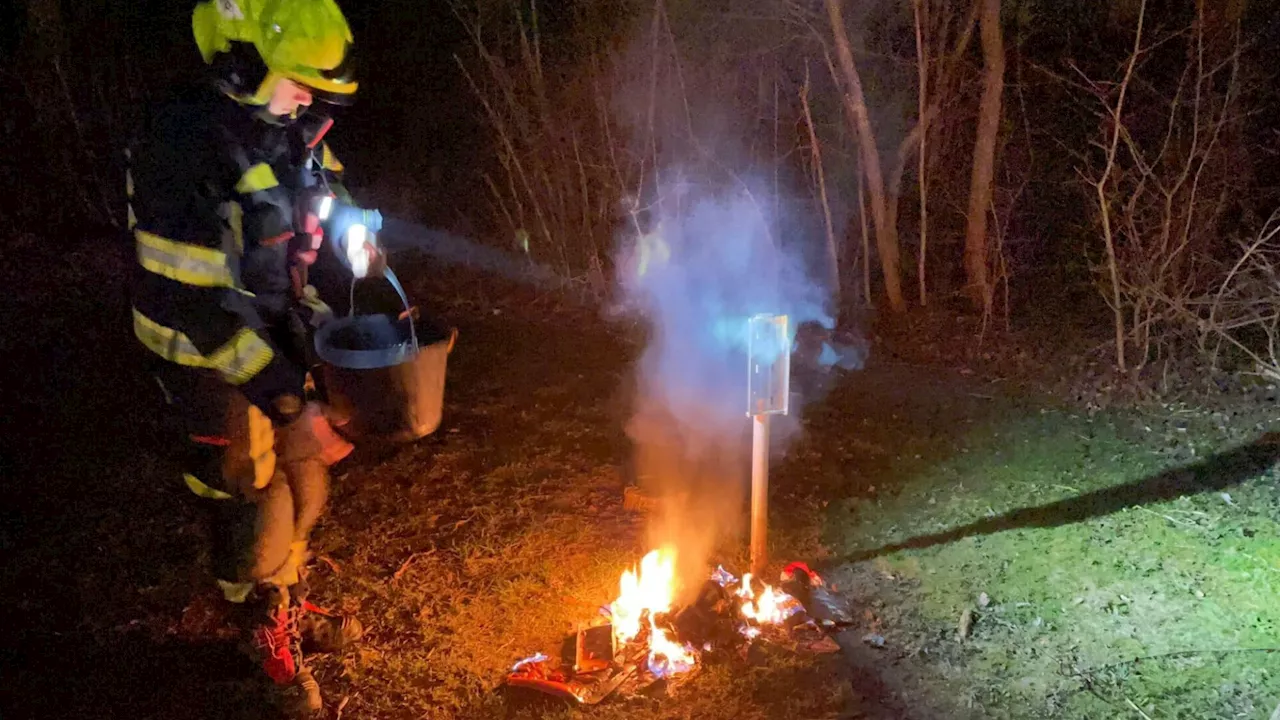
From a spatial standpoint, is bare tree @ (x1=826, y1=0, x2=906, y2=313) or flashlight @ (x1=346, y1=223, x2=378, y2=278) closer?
flashlight @ (x1=346, y1=223, x2=378, y2=278)

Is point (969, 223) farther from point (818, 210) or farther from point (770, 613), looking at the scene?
point (770, 613)

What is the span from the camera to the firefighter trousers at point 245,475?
3119mm

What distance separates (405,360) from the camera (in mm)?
3104

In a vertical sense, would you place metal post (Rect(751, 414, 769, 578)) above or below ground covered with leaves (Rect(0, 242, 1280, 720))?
above

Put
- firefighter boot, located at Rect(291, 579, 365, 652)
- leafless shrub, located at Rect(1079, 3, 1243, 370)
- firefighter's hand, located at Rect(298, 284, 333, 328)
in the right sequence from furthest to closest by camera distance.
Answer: leafless shrub, located at Rect(1079, 3, 1243, 370) → firefighter boot, located at Rect(291, 579, 365, 652) → firefighter's hand, located at Rect(298, 284, 333, 328)

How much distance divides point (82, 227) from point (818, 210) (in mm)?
8818

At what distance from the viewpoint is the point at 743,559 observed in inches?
175

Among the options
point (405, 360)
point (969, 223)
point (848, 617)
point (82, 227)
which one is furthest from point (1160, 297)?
point (82, 227)

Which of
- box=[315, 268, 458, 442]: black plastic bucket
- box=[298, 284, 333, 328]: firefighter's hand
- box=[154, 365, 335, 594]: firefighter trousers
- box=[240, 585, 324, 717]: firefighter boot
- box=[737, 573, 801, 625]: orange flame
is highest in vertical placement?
box=[298, 284, 333, 328]: firefighter's hand

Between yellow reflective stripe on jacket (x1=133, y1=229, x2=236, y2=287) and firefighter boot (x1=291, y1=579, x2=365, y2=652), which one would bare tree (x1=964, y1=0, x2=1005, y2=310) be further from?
yellow reflective stripe on jacket (x1=133, y1=229, x2=236, y2=287)

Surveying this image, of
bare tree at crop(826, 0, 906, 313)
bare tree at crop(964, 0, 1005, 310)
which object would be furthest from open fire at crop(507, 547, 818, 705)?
bare tree at crop(826, 0, 906, 313)

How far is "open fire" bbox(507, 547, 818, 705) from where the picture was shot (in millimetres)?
3541

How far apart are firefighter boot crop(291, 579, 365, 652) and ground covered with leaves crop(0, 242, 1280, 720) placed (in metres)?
0.09

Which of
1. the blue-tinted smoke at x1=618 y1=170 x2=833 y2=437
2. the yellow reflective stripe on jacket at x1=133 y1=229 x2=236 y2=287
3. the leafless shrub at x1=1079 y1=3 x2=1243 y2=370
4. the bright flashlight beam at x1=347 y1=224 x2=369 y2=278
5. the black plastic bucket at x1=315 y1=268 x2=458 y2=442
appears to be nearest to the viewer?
the yellow reflective stripe on jacket at x1=133 y1=229 x2=236 y2=287
